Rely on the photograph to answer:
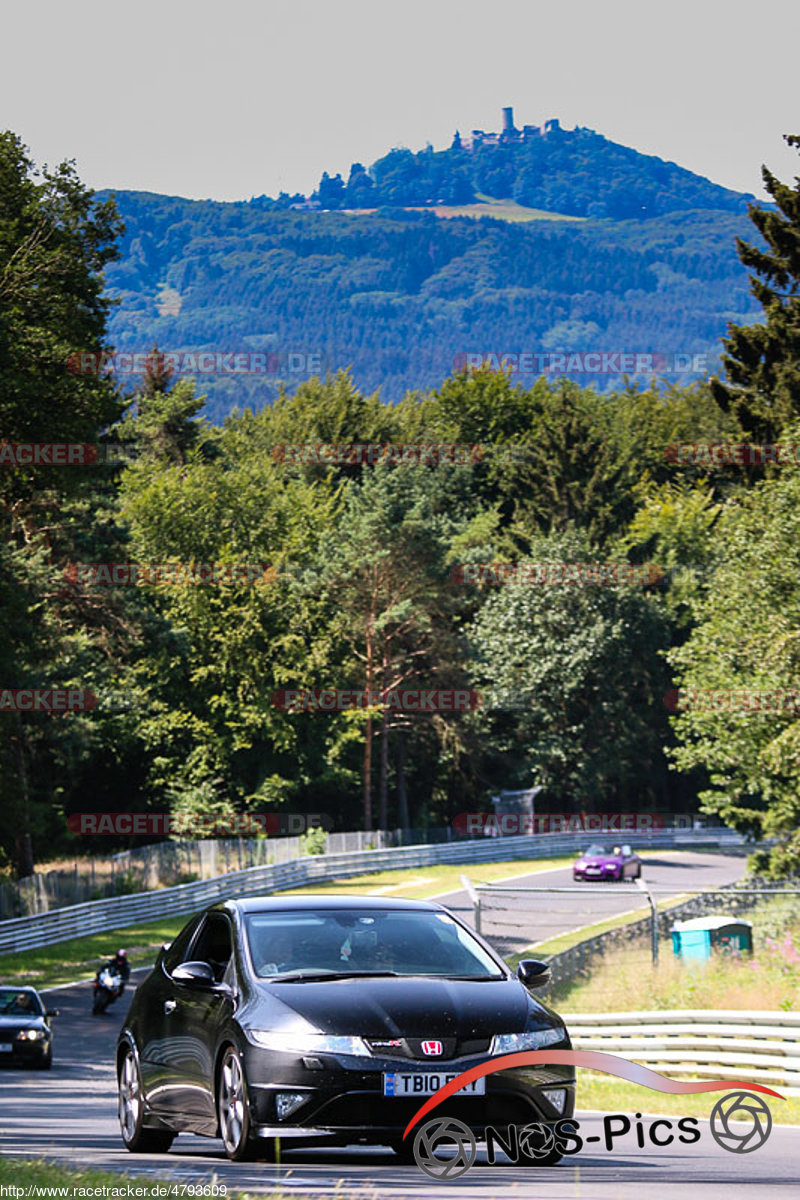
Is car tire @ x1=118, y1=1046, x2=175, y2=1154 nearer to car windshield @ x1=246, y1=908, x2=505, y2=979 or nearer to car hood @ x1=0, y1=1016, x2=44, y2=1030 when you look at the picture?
car windshield @ x1=246, y1=908, x2=505, y2=979

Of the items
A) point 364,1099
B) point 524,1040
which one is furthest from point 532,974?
point 364,1099

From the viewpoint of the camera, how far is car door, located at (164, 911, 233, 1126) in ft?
29.7

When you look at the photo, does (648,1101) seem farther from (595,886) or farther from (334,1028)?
(595,886)

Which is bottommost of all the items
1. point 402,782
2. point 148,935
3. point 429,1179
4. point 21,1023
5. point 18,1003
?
point 148,935

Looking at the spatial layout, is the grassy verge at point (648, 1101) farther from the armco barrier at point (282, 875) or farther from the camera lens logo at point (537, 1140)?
the armco barrier at point (282, 875)

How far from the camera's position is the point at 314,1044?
27.0ft

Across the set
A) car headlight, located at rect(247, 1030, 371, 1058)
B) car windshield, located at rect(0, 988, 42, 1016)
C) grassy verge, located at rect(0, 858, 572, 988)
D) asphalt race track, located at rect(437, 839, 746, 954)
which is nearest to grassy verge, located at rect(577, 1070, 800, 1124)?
car headlight, located at rect(247, 1030, 371, 1058)

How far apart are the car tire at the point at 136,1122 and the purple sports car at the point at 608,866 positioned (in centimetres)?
4754

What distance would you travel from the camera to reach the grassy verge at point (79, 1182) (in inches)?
298

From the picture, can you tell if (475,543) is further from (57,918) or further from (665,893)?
(665,893)

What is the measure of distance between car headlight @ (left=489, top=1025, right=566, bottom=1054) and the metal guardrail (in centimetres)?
710

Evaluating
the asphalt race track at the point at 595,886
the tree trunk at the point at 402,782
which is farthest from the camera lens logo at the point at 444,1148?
the tree trunk at the point at 402,782

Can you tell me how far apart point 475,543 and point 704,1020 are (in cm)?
7152

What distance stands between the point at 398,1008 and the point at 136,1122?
106 inches
